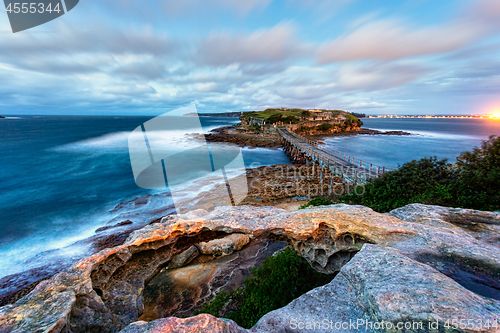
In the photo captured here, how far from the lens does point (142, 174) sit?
29.3 m


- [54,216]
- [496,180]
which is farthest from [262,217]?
[54,216]

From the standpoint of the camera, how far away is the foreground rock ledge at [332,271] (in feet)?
10.7

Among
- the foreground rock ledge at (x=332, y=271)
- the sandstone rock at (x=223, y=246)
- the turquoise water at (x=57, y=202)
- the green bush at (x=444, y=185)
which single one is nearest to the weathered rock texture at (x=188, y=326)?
the foreground rock ledge at (x=332, y=271)

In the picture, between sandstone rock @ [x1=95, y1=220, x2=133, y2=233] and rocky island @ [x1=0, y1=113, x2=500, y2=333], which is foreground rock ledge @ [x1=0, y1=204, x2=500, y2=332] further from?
sandstone rock @ [x1=95, y1=220, x2=133, y2=233]

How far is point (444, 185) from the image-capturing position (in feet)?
33.2

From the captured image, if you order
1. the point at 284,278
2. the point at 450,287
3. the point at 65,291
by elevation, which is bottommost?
the point at 284,278

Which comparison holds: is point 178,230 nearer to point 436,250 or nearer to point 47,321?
point 47,321

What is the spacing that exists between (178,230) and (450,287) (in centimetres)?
703

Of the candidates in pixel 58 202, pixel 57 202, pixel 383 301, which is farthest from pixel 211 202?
pixel 383 301

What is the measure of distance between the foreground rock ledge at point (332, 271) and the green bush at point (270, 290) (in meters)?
0.54

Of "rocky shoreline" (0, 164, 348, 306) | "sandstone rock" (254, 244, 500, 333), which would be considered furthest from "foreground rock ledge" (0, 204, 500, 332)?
"rocky shoreline" (0, 164, 348, 306)

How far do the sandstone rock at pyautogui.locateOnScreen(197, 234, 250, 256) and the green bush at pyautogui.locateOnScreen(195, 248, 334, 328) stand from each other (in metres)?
2.97

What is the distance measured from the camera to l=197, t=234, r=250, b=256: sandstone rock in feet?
34.2

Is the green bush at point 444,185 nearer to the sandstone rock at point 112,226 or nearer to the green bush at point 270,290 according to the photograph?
the green bush at point 270,290
